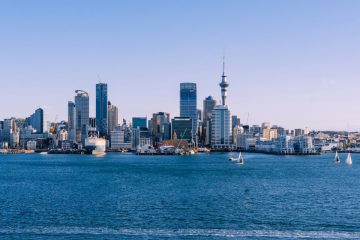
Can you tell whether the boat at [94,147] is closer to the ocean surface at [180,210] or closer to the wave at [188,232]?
the ocean surface at [180,210]

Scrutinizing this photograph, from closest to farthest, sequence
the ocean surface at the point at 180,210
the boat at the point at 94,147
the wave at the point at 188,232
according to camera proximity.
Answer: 1. the wave at the point at 188,232
2. the ocean surface at the point at 180,210
3. the boat at the point at 94,147

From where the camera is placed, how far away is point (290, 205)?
4059 cm

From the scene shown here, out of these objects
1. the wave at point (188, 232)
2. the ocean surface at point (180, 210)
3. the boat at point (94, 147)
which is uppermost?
the boat at point (94, 147)

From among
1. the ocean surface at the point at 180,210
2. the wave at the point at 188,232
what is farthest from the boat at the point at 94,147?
the wave at the point at 188,232

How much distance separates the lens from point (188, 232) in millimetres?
31000

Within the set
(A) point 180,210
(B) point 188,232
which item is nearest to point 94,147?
(A) point 180,210

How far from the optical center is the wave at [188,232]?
98.4 ft

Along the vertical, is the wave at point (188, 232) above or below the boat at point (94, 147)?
below

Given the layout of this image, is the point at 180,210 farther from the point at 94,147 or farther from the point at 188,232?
the point at 94,147

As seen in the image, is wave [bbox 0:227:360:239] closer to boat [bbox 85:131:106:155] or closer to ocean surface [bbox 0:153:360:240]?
ocean surface [bbox 0:153:360:240]

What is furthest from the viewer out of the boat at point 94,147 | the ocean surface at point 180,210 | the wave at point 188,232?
the boat at point 94,147

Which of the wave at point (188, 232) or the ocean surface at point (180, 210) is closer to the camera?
the wave at point (188, 232)

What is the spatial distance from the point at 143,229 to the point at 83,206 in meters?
9.96

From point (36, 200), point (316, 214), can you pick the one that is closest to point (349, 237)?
point (316, 214)
